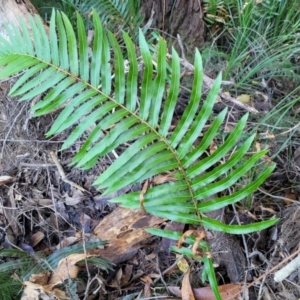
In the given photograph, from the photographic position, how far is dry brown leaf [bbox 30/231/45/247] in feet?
6.40

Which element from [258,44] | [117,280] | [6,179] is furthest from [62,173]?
[258,44]

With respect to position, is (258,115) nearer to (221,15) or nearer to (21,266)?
(221,15)

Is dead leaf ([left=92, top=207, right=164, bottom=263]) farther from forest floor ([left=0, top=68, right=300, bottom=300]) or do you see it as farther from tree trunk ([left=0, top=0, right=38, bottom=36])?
tree trunk ([left=0, top=0, right=38, bottom=36])

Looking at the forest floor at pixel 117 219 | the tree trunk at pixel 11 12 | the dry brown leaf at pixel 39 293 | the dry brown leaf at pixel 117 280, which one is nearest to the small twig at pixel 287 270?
the forest floor at pixel 117 219

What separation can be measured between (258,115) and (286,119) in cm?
12

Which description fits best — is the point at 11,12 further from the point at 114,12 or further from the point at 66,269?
the point at 66,269

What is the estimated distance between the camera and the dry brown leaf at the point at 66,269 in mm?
1636

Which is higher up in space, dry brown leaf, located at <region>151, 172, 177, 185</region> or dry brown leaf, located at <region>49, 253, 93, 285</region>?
dry brown leaf, located at <region>151, 172, 177, 185</region>

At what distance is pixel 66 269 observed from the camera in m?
1.66

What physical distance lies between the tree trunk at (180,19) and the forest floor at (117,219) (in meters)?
0.50

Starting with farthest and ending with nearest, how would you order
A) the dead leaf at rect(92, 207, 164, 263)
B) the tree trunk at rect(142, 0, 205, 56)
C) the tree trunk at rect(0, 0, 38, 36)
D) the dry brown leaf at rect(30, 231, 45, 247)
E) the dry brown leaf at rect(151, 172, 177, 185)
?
the tree trunk at rect(142, 0, 205, 56)
the tree trunk at rect(0, 0, 38, 36)
the dry brown leaf at rect(30, 231, 45, 247)
the dead leaf at rect(92, 207, 164, 263)
the dry brown leaf at rect(151, 172, 177, 185)

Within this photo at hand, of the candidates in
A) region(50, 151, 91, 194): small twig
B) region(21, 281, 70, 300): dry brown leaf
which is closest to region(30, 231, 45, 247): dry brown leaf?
region(50, 151, 91, 194): small twig

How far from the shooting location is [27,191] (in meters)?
2.07

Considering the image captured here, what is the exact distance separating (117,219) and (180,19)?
3.58 ft
